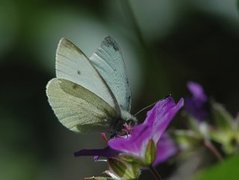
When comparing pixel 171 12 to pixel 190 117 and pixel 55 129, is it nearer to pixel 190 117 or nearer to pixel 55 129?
pixel 55 129

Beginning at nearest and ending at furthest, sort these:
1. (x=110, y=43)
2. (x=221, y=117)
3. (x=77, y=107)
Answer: (x=110, y=43) < (x=77, y=107) < (x=221, y=117)

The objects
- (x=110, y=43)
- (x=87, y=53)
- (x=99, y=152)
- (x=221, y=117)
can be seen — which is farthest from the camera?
(x=87, y=53)

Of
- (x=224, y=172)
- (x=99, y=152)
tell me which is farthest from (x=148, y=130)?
(x=224, y=172)

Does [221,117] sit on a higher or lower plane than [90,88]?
lower

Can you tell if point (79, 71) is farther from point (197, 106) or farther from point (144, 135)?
point (197, 106)

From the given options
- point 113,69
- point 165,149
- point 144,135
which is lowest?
point 165,149

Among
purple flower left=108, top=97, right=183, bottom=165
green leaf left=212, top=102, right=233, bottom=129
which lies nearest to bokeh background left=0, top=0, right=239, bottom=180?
green leaf left=212, top=102, right=233, bottom=129

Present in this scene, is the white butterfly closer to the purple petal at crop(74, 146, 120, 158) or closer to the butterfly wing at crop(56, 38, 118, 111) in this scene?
the butterfly wing at crop(56, 38, 118, 111)
